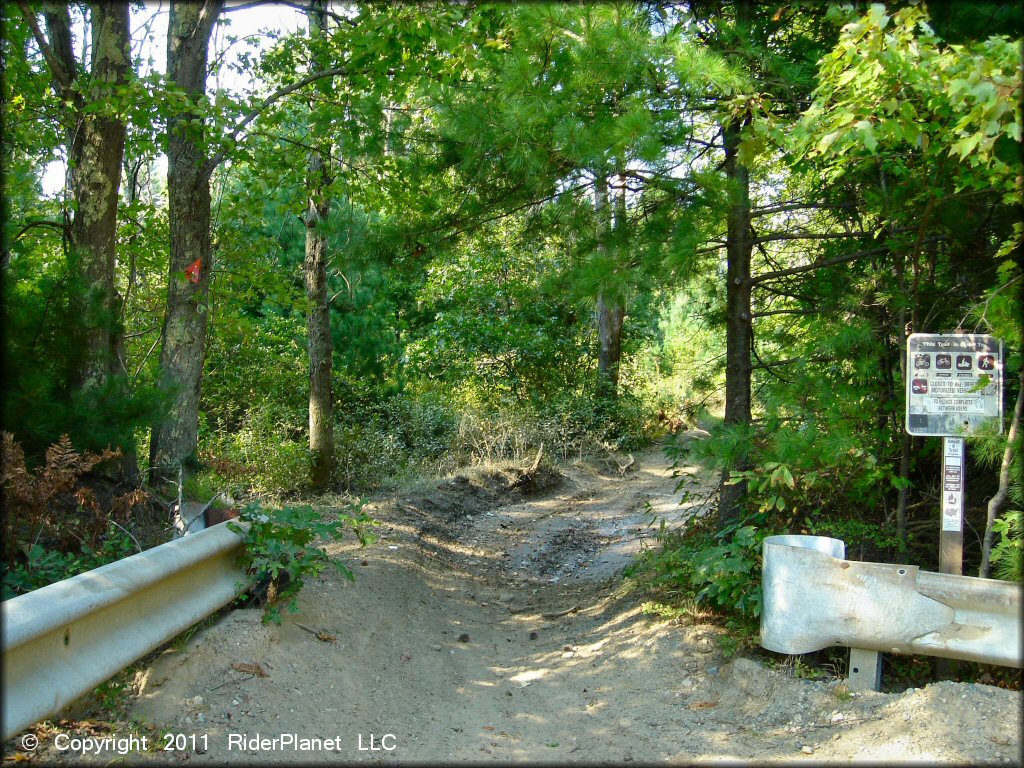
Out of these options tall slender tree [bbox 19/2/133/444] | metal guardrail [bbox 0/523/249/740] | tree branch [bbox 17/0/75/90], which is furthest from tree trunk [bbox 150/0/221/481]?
metal guardrail [bbox 0/523/249/740]

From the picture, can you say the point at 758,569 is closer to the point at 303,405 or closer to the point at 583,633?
the point at 583,633

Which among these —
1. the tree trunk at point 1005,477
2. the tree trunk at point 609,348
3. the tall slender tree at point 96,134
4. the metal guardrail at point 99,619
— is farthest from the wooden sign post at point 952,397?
the tree trunk at point 609,348

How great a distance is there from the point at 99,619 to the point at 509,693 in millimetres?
2659

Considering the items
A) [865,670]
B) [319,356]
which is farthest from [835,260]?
[319,356]

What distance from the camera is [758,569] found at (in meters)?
5.66

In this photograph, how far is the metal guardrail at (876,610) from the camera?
436 cm

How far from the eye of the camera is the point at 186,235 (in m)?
7.55

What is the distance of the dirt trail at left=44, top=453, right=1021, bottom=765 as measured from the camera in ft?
13.1

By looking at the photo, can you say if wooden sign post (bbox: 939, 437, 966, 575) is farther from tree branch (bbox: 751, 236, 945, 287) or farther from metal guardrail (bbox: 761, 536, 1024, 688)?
tree branch (bbox: 751, 236, 945, 287)

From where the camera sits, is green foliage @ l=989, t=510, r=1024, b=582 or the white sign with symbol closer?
green foliage @ l=989, t=510, r=1024, b=582

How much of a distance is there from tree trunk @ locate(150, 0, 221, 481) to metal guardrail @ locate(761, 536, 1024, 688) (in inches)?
207

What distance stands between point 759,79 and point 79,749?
19.8 feet

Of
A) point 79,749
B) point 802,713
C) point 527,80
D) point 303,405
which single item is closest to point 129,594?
point 79,749

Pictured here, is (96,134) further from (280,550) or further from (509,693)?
(509,693)
